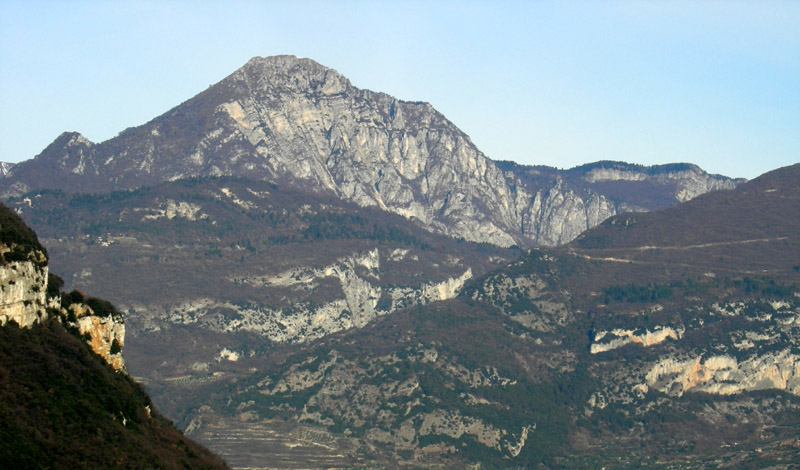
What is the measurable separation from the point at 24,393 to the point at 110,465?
862 centimetres

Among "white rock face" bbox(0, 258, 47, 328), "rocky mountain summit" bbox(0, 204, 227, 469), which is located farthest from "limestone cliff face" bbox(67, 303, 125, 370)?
"white rock face" bbox(0, 258, 47, 328)

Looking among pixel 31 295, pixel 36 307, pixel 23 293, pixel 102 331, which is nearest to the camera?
pixel 23 293

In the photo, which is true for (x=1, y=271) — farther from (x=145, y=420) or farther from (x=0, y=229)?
(x=145, y=420)

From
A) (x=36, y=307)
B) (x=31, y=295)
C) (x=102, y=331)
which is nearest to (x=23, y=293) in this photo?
(x=31, y=295)

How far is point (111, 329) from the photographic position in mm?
132250

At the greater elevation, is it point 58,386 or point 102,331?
point 102,331

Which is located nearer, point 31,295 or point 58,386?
point 58,386

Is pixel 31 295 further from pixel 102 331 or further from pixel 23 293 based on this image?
pixel 102 331

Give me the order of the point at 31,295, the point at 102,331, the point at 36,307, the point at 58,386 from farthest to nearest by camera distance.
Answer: the point at 102,331 → the point at 36,307 → the point at 31,295 → the point at 58,386

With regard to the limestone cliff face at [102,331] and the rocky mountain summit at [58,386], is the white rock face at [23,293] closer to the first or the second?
the rocky mountain summit at [58,386]

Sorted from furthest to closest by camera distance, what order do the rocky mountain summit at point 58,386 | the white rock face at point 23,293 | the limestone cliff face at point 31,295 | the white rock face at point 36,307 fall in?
the limestone cliff face at point 31,295
the white rock face at point 36,307
the white rock face at point 23,293
the rocky mountain summit at point 58,386

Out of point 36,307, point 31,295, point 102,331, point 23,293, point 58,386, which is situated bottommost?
point 58,386

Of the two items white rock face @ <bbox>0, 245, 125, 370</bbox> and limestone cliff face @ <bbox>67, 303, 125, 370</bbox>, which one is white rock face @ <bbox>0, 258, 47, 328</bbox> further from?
limestone cliff face @ <bbox>67, 303, 125, 370</bbox>

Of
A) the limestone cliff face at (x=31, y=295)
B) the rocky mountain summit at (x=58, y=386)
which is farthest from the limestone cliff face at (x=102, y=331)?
the rocky mountain summit at (x=58, y=386)
